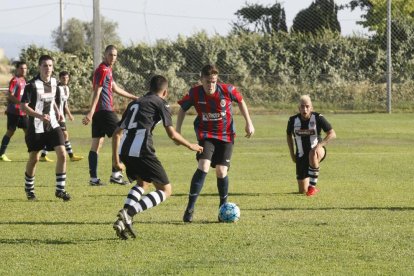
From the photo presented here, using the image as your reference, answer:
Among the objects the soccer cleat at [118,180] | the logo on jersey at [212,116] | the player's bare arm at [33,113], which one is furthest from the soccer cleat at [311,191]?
the player's bare arm at [33,113]

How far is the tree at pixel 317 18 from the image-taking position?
1694 inches

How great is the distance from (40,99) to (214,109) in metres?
2.81

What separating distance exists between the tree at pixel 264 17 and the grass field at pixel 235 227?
2707 centimetres

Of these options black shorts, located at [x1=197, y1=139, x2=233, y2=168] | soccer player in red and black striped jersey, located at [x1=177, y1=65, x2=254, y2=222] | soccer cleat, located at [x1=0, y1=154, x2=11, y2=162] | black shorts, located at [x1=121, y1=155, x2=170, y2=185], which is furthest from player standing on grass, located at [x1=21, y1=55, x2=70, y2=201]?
soccer cleat, located at [x1=0, y1=154, x2=11, y2=162]

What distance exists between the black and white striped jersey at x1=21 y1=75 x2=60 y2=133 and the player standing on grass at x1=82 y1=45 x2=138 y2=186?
5.55 feet

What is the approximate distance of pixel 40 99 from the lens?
41.7ft

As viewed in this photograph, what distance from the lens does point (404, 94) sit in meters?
34.8

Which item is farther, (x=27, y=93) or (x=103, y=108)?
(x=103, y=108)

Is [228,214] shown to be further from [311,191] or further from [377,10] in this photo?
[377,10]

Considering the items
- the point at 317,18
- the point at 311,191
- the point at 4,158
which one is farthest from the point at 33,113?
the point at 317,18

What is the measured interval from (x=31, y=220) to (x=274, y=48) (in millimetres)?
28144

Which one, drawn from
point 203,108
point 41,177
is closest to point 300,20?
point 41,177

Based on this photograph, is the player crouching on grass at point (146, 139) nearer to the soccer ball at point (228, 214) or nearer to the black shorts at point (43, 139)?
the soccer ball at point (228, 214)

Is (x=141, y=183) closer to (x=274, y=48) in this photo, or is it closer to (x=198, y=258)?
(x=198, y=258)
